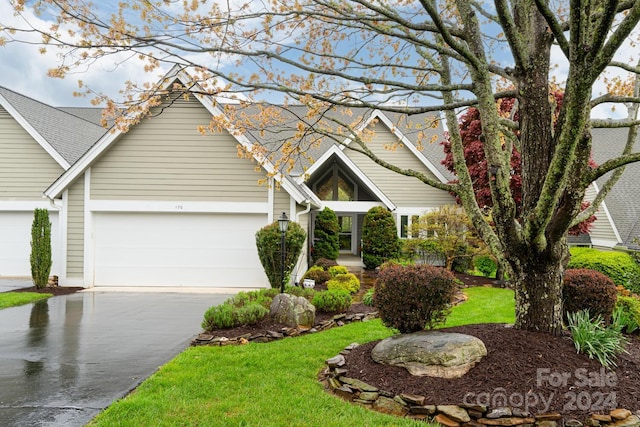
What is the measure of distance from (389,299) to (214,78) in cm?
382

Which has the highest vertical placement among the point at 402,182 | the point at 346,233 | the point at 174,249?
the point at 402,182

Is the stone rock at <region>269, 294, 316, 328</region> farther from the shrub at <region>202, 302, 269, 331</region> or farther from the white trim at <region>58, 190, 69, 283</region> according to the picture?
the white trim at <region>58, 190, 69, 283</region>

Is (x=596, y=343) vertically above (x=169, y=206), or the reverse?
(x=169, y=206)

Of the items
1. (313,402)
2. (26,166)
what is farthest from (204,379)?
(26,166)

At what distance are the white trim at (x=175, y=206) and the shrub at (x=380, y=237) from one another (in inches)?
182

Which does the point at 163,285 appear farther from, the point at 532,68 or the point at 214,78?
the point at 532,68

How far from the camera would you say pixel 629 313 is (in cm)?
727

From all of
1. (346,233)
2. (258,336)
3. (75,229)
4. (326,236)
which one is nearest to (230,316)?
(258,336)

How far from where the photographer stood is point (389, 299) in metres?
5.74

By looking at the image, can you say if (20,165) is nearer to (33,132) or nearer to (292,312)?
(33,132)

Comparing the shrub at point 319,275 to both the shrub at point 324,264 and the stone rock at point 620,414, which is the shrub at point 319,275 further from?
the stone rock at point 620,414

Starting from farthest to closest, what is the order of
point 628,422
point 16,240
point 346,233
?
point 346,233 < point 16,240 < point 628,422

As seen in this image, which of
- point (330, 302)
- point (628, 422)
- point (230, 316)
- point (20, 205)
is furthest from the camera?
point (20, 205)

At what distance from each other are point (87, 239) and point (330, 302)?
8.30 m
